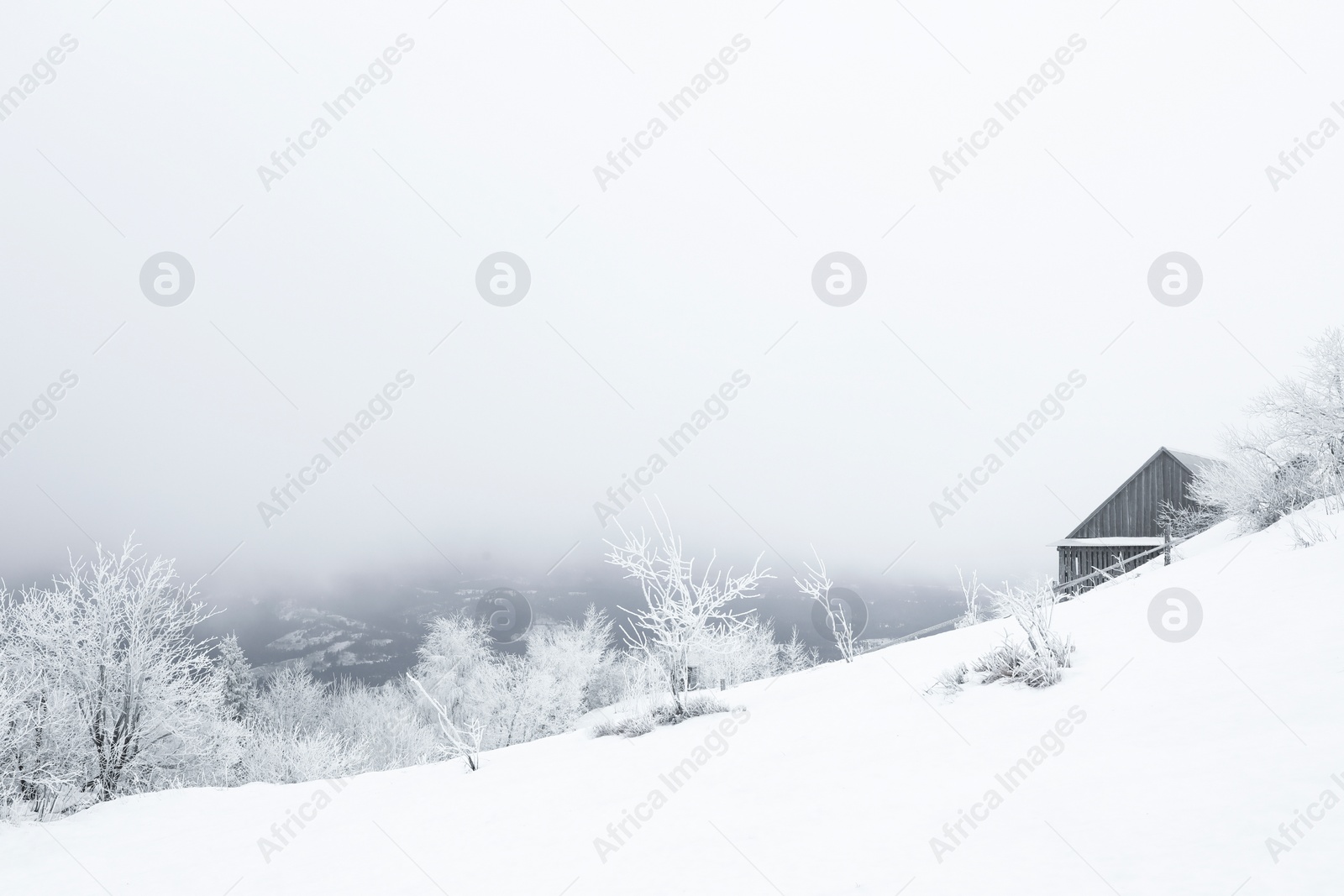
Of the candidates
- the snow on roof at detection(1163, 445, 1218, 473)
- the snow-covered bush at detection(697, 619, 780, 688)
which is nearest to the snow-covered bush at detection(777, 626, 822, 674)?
the snow-covered bush at detection(697, 619, 780, 688)

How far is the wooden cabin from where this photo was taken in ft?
71.6

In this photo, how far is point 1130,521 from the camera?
22891mm

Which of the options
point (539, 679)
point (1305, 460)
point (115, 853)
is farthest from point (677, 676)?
point (539, 679)

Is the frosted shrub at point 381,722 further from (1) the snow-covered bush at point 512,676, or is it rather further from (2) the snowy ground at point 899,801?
(2) the snowy ground at point 899,801

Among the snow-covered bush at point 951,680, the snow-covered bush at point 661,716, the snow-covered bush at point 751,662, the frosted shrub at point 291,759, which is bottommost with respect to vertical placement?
the frosted shrub at point 291,759

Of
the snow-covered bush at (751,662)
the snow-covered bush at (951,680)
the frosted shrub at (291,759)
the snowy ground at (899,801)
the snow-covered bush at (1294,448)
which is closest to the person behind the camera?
the snowy ground at (899,801)

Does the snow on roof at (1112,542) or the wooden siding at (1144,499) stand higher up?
the wooden siding at (1144,499)

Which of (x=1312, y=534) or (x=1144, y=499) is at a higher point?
(x=1144, y=499)

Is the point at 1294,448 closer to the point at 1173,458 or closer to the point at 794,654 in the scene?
the point at 1173,458

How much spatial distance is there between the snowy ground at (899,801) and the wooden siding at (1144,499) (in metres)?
15.6

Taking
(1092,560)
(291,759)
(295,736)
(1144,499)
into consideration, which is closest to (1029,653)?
(1092,560)

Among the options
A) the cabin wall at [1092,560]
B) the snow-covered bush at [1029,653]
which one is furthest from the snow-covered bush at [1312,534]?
the cabin wall at [1092,560]

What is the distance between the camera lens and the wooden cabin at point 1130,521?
2181 cm

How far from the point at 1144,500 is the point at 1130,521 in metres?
0.91
